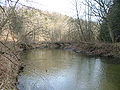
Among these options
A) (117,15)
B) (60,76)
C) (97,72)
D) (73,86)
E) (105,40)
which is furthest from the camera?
(105,40)

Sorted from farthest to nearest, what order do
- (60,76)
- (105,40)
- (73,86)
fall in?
(105,40) < (60,76) < (73,86)

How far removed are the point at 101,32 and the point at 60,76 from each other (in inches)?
805

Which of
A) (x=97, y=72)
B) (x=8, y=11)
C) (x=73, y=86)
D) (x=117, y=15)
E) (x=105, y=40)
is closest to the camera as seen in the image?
(x=8, y=11)

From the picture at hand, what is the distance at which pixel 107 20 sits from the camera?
29.9 m

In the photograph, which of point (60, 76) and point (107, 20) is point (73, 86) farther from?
point (107, 20)

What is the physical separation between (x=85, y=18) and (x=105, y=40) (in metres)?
11.5

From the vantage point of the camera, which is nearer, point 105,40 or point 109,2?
point 109,2

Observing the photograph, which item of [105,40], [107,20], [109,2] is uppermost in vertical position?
[109,2]

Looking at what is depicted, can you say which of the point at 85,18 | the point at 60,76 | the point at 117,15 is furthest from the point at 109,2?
the point at 60,76

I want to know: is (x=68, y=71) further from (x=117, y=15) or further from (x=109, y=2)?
(x=109, y=2)

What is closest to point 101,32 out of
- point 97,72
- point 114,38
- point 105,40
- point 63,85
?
point 105,40

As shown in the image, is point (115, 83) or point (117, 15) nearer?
point (115, 83)

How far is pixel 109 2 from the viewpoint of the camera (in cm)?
3102

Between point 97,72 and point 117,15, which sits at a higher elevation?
point 117,15
